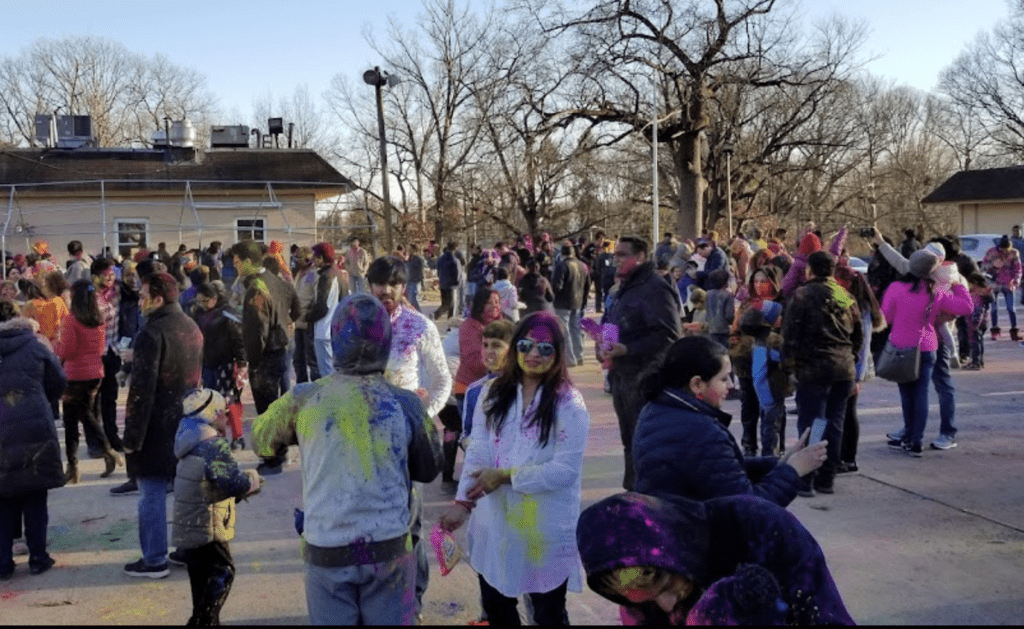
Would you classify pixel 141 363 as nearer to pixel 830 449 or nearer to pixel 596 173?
pixel 830 449

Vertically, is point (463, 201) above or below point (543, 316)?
above

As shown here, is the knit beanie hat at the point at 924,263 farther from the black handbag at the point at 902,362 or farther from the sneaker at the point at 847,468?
the sneaker at the point at 847,468

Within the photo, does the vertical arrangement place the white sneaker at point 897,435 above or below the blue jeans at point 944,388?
below

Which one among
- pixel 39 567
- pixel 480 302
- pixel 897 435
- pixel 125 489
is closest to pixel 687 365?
pixel 480 302

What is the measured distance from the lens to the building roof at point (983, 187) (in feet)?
140

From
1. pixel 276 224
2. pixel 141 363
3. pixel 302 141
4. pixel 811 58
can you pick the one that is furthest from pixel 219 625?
pixel 302 141

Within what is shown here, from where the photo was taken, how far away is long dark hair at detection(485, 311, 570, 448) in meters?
4.08

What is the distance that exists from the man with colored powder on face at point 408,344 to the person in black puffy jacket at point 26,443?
242 cm

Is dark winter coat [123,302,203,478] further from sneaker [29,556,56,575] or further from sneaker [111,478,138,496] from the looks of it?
sneaker [111,478,138,496]

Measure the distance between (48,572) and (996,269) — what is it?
16542 mm

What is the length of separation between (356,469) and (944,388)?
734 cm

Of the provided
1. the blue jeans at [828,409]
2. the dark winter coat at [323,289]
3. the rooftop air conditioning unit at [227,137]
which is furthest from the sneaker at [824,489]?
the rooftop air conditioning unit at [227,137]

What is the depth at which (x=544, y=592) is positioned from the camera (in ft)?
13.0

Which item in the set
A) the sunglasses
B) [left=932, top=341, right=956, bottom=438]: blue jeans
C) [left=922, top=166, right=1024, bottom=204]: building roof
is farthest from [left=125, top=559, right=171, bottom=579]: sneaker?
[left=922, top=166, right=1024, bottom=204]: building roof
